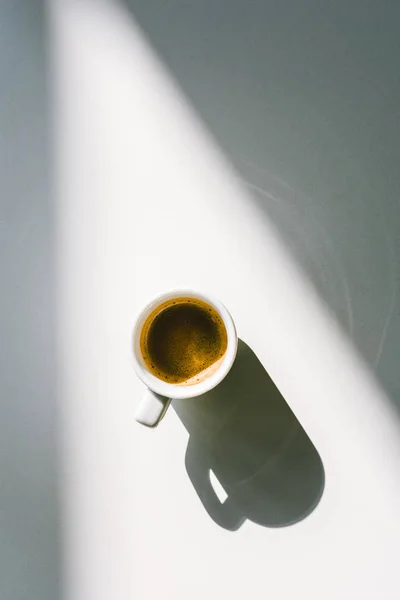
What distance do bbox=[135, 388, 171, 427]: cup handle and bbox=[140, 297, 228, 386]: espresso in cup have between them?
0.15 feet

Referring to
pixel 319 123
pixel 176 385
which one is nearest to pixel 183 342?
pixel 176 385

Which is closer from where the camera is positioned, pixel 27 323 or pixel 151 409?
pixel 151 409

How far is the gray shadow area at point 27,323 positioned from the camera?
0.83 metres

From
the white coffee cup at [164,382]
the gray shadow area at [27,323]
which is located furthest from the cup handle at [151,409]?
the gray shadow area at [27,323]

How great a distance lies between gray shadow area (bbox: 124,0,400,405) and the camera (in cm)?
80

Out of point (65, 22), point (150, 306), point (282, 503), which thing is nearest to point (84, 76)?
point (65, 22)

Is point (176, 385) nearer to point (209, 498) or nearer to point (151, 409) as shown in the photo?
point (151, 409)

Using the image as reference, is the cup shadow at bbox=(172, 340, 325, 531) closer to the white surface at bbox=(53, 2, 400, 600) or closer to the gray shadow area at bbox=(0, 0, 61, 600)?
the white surface at bbox=(53, 2, 400, 600)

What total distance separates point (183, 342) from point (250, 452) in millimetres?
161

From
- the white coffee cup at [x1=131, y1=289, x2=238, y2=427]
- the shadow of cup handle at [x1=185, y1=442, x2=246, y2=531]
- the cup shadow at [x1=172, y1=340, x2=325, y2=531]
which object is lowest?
the shadow of cup handle at [x1=185, y1=442, x2=246, y2=531]

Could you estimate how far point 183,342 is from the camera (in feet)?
2.67

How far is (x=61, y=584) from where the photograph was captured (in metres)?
0.82

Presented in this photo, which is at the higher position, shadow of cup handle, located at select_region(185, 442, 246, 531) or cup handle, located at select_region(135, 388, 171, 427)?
cup handle, located at select_region(135, 388, 171, 427)

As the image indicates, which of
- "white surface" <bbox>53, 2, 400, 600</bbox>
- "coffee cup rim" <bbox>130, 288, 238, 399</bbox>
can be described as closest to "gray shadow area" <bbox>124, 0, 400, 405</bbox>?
"white surface" <bbox>53, 2, 400, 600</bbox>
